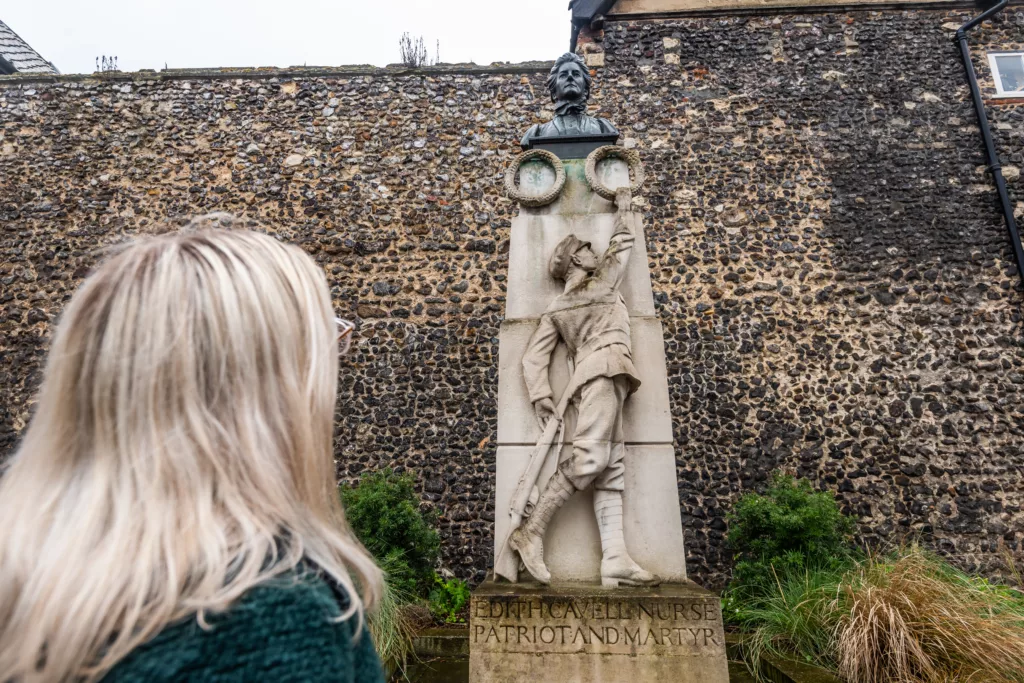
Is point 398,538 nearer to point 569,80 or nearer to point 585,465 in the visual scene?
point 585,465

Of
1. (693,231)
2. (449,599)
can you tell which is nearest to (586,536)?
(449,599)

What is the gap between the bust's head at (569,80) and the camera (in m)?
4.63

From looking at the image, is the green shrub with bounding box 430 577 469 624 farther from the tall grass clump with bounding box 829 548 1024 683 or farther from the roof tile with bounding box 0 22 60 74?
the roof tile with bounding box 0 22 60 74

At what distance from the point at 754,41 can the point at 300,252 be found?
1085 centimetres

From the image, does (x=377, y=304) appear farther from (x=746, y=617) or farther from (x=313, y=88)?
(x=746, y=617)

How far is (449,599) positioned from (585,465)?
4.55 meters

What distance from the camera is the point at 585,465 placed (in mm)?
3482

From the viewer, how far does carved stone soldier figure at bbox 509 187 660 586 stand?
348 cm

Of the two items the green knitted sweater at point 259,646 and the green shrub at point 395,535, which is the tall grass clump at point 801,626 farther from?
the green knitted sweater at point 259,646

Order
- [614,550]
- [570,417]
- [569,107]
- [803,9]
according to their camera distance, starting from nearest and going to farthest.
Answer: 1. [614,550]
2. [570,417]
3. [569,107]
4. [803,9]

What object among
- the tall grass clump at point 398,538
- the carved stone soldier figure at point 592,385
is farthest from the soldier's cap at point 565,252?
the tall grass clump at point 398,538

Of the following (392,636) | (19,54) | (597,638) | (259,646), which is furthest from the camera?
(19,54)

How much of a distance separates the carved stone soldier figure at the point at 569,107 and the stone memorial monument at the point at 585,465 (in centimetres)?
28

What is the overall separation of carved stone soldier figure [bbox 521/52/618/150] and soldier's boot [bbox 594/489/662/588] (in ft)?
7.87
